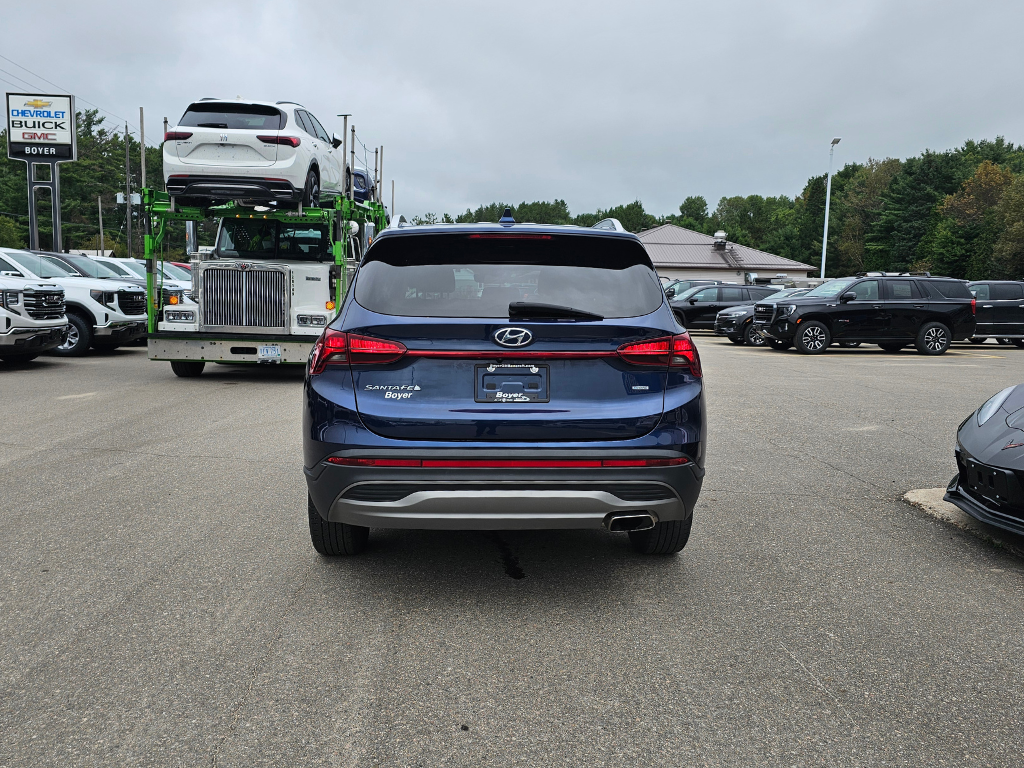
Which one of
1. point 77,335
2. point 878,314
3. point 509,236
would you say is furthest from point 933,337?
point 509,236

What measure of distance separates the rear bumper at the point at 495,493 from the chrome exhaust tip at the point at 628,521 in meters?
0.03

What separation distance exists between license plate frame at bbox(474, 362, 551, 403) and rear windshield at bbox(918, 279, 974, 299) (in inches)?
792

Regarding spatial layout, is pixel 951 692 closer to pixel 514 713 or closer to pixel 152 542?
pixel 514 713

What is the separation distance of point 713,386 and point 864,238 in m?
95.0

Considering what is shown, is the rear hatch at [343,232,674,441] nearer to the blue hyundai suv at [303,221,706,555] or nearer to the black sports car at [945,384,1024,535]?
the blue hyundai suv at [303,221,706,555]

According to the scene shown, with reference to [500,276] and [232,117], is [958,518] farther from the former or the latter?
[232,117]

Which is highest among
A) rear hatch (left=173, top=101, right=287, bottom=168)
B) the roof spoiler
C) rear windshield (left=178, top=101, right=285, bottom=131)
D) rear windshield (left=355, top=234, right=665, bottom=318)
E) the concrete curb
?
rear windshield (left=178, top=101, right=285, bottom=131)

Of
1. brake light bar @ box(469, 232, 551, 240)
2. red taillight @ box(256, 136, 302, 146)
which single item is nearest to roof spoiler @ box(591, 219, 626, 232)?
brake light bar @ box(469, 232, 551, 240)

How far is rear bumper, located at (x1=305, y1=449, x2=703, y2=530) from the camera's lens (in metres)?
3.66

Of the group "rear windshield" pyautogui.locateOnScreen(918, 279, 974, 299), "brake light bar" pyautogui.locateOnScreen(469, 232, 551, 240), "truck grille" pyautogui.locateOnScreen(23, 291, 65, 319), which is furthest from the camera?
"rear windshield" pyautogui.locateOnScreen(918, 279, 974, 299)

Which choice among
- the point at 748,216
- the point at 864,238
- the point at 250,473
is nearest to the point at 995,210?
the point at 864,238

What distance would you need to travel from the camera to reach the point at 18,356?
47.6ft

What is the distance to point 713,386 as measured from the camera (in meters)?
13.0

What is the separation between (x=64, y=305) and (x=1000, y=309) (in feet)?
75.4
